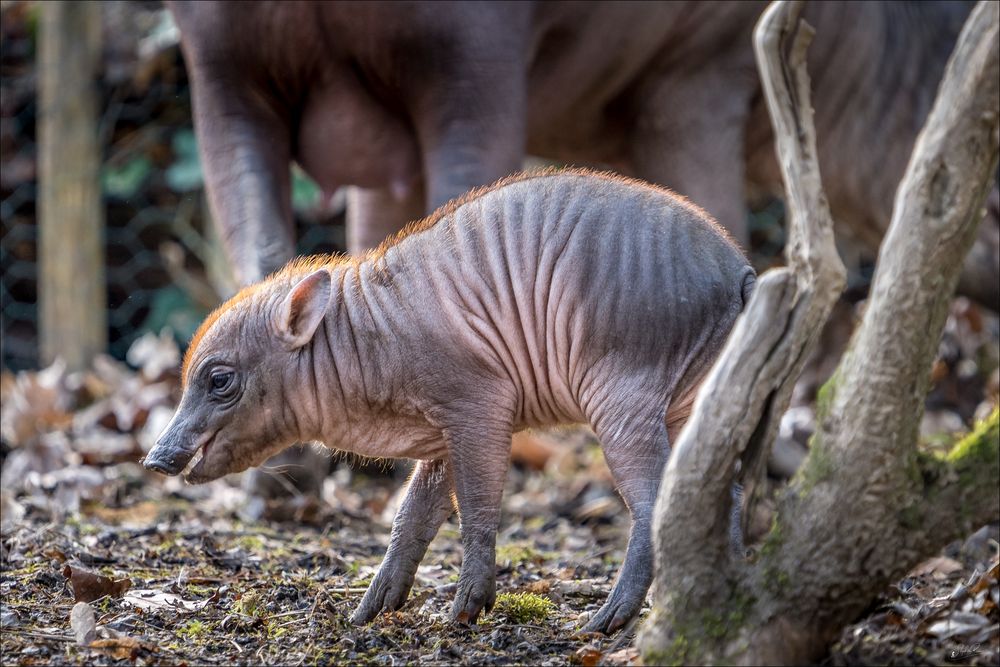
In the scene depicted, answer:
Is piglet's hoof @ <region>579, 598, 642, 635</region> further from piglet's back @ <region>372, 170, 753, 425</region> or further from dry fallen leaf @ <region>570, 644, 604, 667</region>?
piglet's back @ <region>372, 170, 753, 425</region>

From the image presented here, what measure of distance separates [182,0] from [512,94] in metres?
0.99

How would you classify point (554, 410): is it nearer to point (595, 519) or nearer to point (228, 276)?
point (595, 519)

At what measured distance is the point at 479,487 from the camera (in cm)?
280

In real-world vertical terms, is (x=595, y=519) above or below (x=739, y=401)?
below

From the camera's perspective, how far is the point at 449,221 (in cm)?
304

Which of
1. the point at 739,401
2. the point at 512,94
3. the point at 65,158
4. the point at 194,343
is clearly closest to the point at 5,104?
the point at 65,158

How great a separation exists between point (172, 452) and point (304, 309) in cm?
41

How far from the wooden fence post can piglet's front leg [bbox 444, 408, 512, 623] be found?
15.6ft

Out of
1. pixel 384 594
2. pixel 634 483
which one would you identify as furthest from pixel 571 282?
pixel 384 594

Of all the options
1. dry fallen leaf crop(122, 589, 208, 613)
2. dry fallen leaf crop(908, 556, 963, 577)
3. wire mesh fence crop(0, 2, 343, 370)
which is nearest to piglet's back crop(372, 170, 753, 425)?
dry fallen leaf crop(122, 589, 208, 613)

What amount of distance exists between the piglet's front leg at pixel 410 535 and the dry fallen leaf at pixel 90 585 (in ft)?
1.69

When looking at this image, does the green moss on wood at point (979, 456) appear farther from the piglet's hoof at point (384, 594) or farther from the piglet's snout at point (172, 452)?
the piglet's snout at point (172, 452)

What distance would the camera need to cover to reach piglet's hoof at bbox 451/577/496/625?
2.74m

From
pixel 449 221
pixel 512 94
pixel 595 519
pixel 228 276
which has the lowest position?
pixel 595 519
